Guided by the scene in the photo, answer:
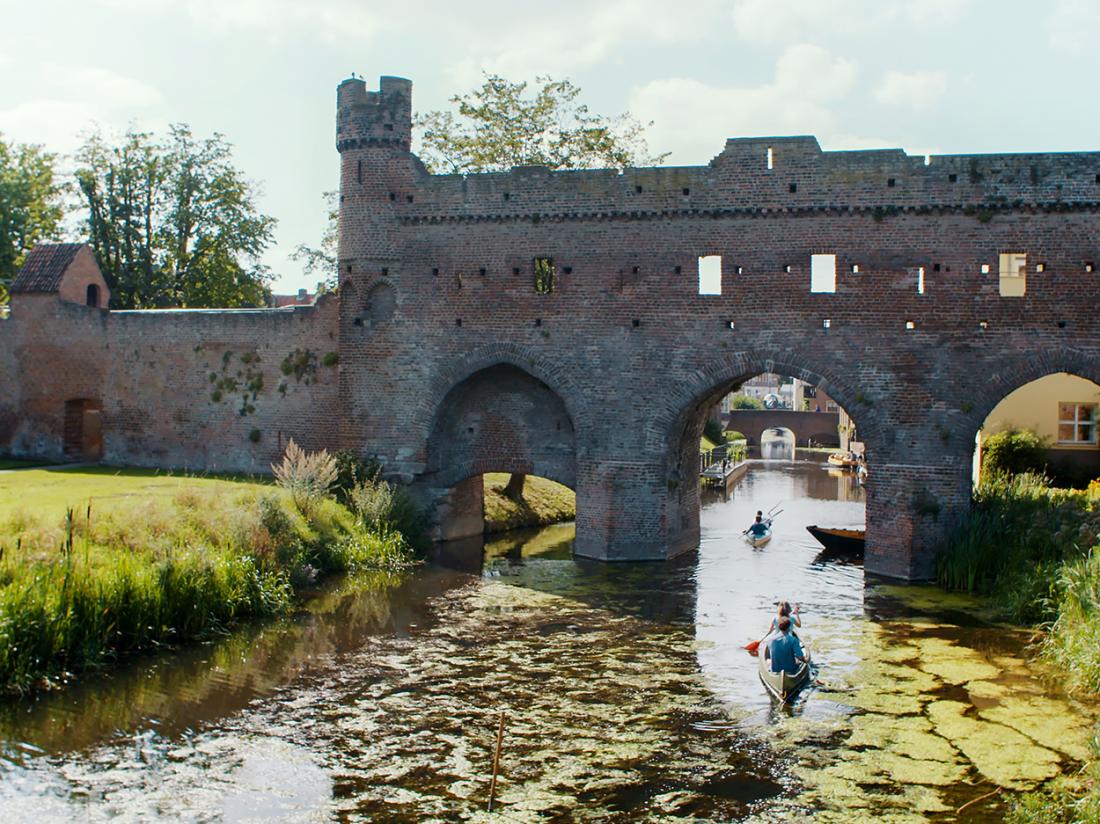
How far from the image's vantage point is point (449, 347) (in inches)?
968

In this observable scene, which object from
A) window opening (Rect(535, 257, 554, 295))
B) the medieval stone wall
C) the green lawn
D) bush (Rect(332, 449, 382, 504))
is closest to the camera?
the green lawn

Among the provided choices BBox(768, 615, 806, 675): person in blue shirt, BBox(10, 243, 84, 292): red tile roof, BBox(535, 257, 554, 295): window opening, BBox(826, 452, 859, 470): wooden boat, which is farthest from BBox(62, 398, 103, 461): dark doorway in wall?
BBox(826, 452, 859, 470): wooden boat

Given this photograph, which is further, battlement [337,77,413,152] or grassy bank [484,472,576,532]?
grassy bank [484,472,576,532]

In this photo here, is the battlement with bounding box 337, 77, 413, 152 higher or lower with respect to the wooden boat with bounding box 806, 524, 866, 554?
higher

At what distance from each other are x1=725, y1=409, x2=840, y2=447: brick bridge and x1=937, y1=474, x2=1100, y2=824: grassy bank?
162 ft

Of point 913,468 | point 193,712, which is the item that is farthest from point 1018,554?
point 193,712

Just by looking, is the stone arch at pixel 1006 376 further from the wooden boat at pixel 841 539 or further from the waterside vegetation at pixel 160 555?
the waterside vegetation at pixel 160 555

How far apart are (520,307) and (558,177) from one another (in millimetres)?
3105

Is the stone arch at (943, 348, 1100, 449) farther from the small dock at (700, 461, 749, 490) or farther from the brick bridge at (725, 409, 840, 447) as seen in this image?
the brick bridge at (725, 409, 840, 447)

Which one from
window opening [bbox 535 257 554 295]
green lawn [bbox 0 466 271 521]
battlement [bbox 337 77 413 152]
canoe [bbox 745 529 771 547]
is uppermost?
battlement [bbox 337 77 413 152]

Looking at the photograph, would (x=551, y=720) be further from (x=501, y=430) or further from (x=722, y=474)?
(x=722, y=474)

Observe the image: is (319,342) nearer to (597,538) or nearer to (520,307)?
(520,307)

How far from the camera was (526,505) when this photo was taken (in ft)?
104

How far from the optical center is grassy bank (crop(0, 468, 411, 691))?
45.5 ft
